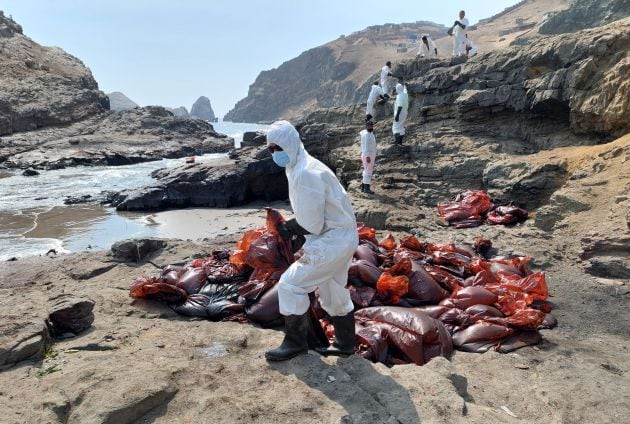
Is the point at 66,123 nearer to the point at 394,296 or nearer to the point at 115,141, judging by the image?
the point at 115,141

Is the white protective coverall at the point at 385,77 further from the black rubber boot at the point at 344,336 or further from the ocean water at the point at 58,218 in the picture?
the black rubber boot at the point at 344,336

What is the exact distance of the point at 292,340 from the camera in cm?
318

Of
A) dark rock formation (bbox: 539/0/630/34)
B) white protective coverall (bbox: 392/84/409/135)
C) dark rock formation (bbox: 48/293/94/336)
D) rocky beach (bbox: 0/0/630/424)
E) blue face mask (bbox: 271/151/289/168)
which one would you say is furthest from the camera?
dark rock formation (bbox: 539/0/630/34)

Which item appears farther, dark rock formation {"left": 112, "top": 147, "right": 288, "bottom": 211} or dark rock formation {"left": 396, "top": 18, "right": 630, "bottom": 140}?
dark rock formation {"left": 112, "top": 147, "right": 288, "bottom": 211}

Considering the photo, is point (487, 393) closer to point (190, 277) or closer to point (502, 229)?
point (190, 277)

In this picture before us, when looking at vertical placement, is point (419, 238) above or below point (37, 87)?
below

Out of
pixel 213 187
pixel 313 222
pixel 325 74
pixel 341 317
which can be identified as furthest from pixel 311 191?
pixel 325 74

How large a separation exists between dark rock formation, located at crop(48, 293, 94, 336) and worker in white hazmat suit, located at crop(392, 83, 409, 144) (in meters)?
8.75

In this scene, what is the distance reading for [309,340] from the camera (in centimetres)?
344

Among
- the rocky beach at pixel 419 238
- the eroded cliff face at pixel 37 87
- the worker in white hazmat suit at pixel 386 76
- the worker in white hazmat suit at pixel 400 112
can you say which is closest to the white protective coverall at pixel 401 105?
the worker in white hazmat suit at pixel 400 112

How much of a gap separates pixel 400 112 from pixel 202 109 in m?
165

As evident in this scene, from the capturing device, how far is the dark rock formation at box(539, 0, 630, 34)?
3815cm

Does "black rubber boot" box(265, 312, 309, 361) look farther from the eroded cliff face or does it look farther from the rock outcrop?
the eroded cliff face

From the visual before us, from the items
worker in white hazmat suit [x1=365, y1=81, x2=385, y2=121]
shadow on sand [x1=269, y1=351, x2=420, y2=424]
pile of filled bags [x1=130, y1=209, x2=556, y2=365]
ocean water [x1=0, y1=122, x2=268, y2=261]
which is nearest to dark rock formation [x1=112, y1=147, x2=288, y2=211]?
ocean water [x1=0, y1=122, x2=268, y2=261]
